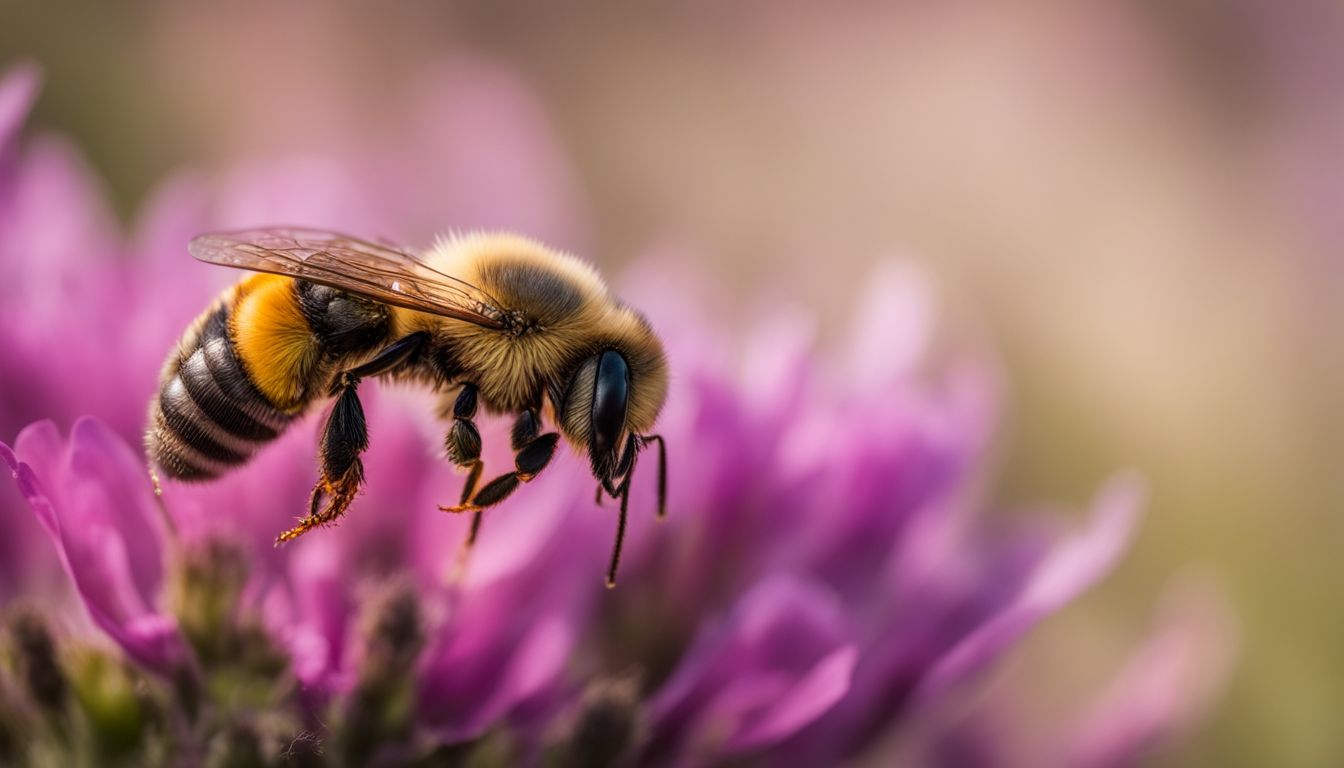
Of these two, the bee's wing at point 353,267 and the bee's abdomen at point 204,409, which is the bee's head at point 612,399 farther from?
the bee's abdomen at point 204,409

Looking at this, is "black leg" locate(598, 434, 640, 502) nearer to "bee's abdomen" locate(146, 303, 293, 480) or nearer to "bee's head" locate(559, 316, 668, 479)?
"bee's head" locate(559, 316, 668, 479)

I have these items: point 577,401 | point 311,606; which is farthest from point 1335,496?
point 311,606

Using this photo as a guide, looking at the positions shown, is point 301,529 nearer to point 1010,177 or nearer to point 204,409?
point 204,409

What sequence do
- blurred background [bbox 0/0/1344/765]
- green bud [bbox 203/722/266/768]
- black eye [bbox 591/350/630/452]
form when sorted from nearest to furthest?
green bud [bbox 203/722/266/768]
black eye [bbox 591/350/630/452]
blurred background [bbox 0/0/1344/765]

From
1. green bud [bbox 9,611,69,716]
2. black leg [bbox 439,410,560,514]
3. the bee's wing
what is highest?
the bee's wing

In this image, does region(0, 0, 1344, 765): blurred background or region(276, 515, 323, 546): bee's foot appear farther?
region(0, 0, 1344, 765): blurred background

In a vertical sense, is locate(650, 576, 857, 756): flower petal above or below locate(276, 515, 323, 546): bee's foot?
below

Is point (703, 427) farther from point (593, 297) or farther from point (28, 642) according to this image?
point (28, 642)

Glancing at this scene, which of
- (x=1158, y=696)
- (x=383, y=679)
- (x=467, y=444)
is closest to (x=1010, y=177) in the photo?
(x=1158, y=696)

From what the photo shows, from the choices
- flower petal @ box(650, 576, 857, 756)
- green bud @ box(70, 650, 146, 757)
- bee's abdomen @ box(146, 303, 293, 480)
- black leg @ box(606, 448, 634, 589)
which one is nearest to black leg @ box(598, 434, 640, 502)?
black leg @ box(606, 448, 634, 589)

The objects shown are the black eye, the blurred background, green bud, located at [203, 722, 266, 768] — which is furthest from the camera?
the blurred background
